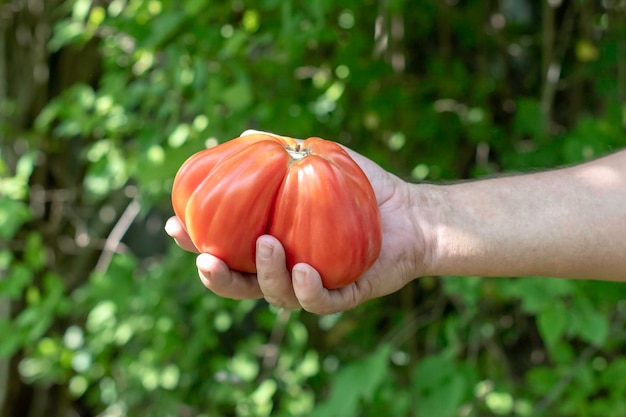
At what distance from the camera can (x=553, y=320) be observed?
4.98 ft

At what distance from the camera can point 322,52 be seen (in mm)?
2119

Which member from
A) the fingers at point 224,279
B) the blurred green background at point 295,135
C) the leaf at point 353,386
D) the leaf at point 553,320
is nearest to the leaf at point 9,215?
the blurred green background at point 295,135

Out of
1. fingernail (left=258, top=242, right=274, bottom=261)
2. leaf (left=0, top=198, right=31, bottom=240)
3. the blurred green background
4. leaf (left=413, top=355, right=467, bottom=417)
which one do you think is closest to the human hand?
fingernail (left=258, top=242, right=274, bottom=261)

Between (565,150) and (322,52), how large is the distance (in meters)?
0.77

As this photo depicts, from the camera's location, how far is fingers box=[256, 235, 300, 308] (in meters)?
0.95

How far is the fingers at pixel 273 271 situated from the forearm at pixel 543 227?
283 millimetres

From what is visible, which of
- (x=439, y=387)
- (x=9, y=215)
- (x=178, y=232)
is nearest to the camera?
A: (x=178, y=232)

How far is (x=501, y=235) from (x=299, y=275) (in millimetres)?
351

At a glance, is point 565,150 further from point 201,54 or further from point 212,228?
point 212,228

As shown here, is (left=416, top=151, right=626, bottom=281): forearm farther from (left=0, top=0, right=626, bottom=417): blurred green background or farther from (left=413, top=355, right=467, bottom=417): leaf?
(left=413, top=355, right=467, bottom=417): leaf

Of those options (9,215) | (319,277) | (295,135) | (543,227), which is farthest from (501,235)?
(9,215)

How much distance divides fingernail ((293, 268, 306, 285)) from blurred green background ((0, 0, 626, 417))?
0.67 m

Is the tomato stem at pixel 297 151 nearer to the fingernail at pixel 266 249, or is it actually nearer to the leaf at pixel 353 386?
the fingernail at pixel 266 249

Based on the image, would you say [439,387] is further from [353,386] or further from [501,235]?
[501,235]
